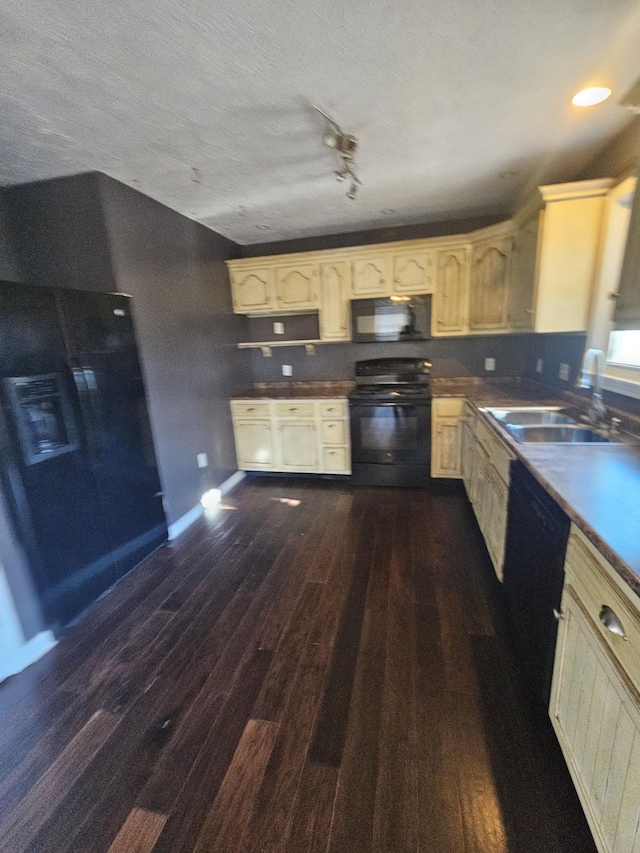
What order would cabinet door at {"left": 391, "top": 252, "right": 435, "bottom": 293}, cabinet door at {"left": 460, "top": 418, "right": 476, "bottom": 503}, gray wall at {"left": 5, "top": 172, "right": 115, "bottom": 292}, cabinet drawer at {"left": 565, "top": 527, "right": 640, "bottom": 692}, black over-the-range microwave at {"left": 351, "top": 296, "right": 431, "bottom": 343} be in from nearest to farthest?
cabinet drawer at {"left": 565, "top": 527, "right": 640, "bottom": 692} < gray wall at {"left": 5, "top": 172, "right": 115, "bottom": 292} < cabinet door at {"left": 460, "top": 418, "right": 476, "bottom": 503} < cabinet door at {"left": 391, "top": 252, "right": 435, "bottom": 293} < black over-the-range microwave at {"left": 351, "top": 296, "right": 431, "bottom": 343}

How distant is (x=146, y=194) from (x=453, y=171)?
2.09 meters

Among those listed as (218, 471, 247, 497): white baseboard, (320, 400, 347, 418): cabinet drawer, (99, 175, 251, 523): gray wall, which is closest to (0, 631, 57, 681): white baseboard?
(99, 175, 251, 523): gray wall

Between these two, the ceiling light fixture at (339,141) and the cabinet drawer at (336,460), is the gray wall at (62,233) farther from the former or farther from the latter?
the cabinet drawer at (336,460)

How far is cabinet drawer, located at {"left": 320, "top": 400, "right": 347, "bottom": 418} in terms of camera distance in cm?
344

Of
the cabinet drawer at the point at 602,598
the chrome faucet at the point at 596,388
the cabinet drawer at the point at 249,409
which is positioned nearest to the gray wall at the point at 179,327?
the cabinet drawer at the point at 249,409

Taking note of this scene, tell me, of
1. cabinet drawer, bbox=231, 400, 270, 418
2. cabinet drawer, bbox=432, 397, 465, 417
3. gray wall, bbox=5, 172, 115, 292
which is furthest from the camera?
cabinet drawer, bbox=231, 400, 270, 418

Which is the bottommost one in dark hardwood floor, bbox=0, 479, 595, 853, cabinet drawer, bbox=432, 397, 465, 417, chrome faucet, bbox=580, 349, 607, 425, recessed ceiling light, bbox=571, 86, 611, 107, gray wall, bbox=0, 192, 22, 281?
dark hardwood floor, bbox=0, 479, 595, 853

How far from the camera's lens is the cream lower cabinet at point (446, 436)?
317 centimetres

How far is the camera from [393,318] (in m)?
3.46

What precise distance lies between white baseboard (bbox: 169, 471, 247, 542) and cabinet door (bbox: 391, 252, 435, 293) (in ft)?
8.17

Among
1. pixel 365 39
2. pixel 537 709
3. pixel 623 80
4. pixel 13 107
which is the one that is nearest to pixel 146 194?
pixel 13 107

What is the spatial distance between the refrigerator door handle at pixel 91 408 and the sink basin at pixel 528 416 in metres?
2.38

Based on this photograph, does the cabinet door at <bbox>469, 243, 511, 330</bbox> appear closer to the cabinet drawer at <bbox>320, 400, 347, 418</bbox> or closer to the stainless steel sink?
the stainless steel sink

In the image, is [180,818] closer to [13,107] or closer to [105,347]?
[105,347]
